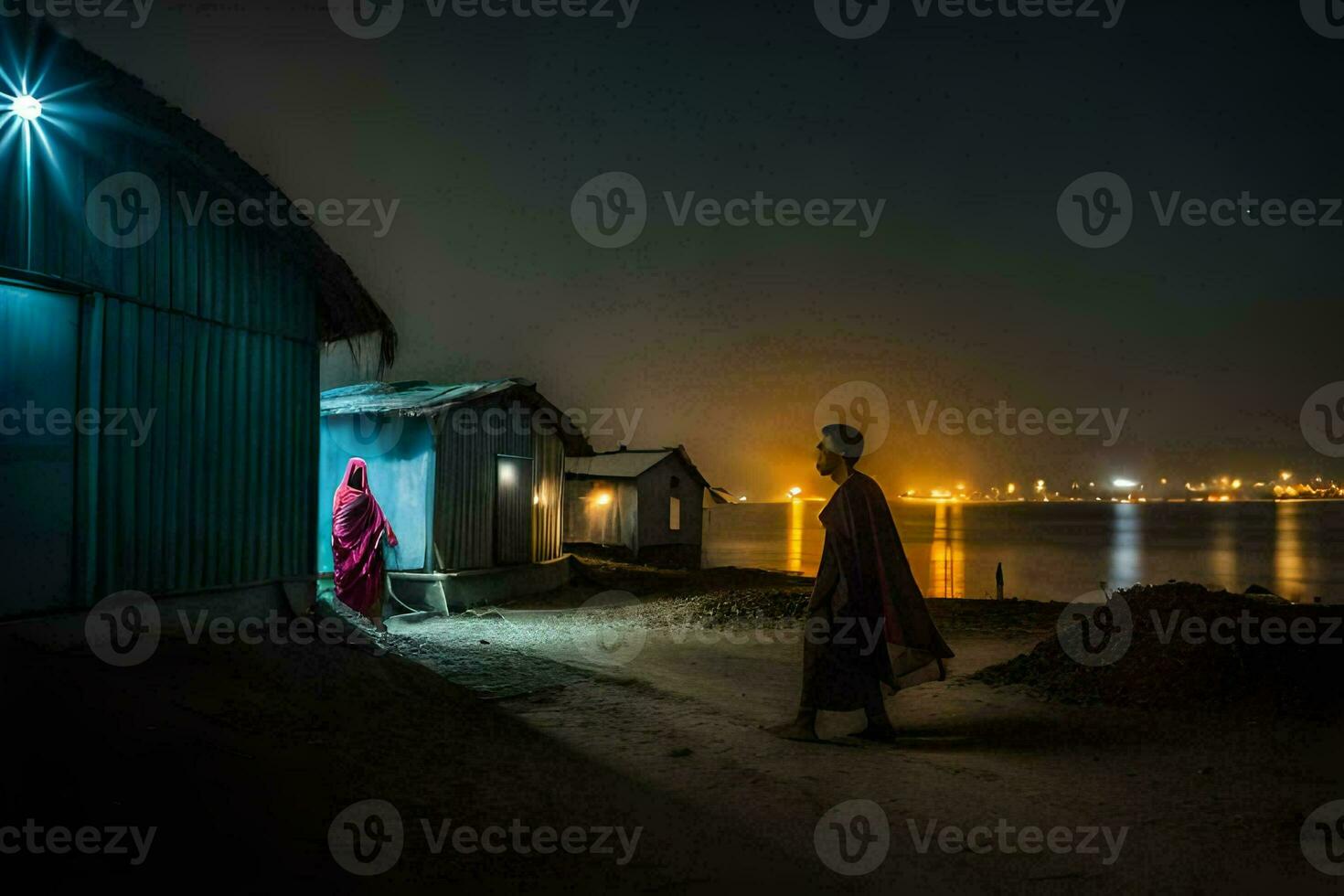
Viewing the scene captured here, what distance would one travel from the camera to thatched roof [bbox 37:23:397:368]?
260 inches

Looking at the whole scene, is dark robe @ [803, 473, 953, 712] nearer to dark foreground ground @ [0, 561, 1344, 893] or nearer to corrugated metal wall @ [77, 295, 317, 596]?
dark foreground ground @ [0, 561, 1344, 893]

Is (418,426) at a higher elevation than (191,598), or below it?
higher

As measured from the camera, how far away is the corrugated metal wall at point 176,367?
6672 millimetres

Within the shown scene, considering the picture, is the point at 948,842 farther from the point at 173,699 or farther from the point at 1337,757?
the point at 173,699

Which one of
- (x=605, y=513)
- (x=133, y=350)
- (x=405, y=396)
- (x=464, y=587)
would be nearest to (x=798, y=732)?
(x=133, y=350)

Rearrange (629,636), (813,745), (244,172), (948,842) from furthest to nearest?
(629,636), (244,172), (813,745), (948,842)

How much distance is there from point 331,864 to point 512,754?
2025mm

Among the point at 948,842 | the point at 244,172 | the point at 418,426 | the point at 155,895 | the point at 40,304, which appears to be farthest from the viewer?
the point at 418,426

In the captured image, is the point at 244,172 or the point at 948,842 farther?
the point at 244,172

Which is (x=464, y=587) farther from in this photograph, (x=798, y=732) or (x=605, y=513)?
(x=605, y=513)

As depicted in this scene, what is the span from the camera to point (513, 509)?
1631 centimetres

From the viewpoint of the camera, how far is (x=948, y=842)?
411 cm

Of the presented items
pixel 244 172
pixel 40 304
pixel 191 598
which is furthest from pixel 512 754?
pixel 244 172

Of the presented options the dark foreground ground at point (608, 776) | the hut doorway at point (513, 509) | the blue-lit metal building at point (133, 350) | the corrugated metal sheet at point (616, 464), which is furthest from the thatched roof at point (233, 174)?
the corrugated metal sheet at point (616, 464)
